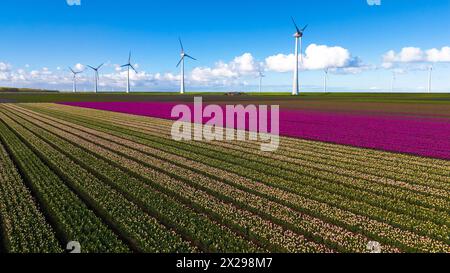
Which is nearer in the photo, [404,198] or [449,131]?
[404,198]

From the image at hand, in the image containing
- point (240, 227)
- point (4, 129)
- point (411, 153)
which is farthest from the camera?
point (4, 129)

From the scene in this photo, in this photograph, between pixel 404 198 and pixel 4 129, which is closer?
pixel 404 198

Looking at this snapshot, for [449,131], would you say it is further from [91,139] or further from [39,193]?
[39,193]

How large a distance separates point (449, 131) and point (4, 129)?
130 ft

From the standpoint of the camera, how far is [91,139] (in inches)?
1107

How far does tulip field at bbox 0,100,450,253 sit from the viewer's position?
9.89 meters

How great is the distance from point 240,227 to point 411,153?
16.9 meters

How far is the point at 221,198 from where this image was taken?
13.8 meters

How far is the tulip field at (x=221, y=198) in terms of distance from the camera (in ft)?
32.4

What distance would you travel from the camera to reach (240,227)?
10.8m

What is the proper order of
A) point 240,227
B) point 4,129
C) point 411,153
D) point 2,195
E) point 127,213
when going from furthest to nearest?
point 4,129 → point 411,153 → point 2,195 → point 127,213 → point 240,227
